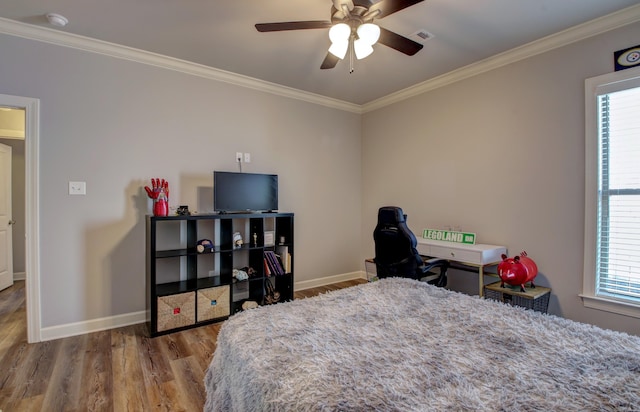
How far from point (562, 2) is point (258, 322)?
2.94 meters

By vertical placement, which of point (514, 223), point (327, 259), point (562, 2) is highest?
point (562, 2)

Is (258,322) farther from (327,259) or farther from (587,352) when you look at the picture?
(327,259)

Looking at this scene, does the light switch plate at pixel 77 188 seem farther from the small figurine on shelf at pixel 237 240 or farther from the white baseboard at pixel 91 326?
the small figurine on shelf at pixel 237 240

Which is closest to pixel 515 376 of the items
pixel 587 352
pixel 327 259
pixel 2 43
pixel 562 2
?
pixel 587 352

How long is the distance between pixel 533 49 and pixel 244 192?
10.1ft

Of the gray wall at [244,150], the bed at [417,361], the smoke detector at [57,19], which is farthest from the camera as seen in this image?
the gray wall at [244,150]

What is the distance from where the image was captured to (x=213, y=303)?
303 cm

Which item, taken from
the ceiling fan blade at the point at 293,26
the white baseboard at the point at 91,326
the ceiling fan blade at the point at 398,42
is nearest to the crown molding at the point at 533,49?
the ceiling fan blade at the point at 398,42

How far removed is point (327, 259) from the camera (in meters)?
4.36

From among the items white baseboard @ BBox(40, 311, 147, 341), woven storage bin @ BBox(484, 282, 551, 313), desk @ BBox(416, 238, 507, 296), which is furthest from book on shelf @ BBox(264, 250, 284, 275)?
woven storage bin @ BBox(484, 282, 551, 313)

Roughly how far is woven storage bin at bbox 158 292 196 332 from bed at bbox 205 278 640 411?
154cm

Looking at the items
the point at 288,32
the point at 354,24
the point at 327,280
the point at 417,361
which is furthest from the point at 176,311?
the point at 354,24

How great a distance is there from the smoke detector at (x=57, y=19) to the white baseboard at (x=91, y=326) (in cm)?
251

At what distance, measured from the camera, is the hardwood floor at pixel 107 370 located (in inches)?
73.0
